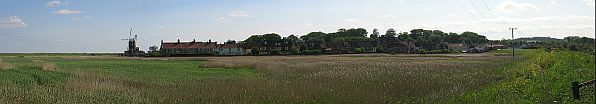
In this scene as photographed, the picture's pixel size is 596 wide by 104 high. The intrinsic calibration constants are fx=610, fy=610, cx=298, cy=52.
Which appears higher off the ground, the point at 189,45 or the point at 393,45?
the point at 189,45

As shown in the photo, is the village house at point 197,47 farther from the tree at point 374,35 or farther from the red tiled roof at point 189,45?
the tree at point 374,35

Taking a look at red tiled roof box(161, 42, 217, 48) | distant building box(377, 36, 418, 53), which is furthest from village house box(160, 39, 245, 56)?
distant building box(377, 36, 418, 53)

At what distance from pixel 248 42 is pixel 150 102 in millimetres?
117757

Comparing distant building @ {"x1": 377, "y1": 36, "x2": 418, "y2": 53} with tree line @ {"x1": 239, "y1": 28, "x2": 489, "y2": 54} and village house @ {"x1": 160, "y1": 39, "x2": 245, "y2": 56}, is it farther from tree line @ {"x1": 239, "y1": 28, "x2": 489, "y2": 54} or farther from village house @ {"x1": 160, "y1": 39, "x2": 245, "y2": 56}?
village house @ {"x1": 160, "y1": 39, "x2": 245, "y2": 56}

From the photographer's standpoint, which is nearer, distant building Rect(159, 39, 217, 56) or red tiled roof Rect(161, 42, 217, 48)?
distant building Rect(159, 39, 217, 56)

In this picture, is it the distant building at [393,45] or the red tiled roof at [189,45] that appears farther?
the distant building at [393,45]

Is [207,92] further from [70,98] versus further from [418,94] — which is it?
[418,94]

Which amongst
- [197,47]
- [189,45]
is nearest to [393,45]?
[197,47]

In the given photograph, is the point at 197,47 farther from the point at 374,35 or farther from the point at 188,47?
the point at 374,35

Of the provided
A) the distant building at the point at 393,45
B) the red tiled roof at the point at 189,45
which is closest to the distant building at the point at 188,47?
the red tiled roof at the point at 189,45

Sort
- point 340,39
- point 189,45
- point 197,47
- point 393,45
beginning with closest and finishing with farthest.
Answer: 1. point 197,47
2. point 189,45
3. point 393,45
4. point 340,39

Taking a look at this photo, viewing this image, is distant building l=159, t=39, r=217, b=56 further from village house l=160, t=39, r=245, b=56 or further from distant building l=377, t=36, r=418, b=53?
distant building l=377, t=36, r=418, b=53

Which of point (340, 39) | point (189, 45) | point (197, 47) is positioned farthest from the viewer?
point (340, 39)

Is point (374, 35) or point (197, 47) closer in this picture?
point (197, 47)
